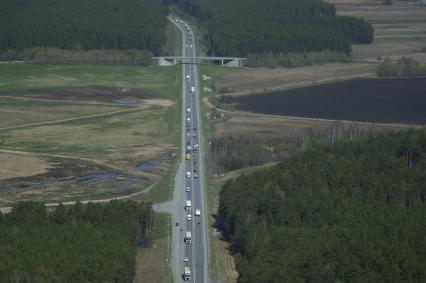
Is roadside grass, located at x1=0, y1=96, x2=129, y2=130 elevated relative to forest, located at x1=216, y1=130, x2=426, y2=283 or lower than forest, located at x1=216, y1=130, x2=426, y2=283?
lower

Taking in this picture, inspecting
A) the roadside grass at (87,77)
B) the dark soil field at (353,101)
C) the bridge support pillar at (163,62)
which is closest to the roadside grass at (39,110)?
the roadside grass at (87,77)

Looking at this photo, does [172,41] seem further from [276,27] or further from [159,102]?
[159,102]

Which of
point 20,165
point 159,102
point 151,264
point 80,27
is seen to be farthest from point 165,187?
point 80,27

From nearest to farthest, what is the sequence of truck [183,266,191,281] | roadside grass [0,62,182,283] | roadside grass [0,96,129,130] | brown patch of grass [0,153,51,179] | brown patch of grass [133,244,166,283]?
truck [183,266,191,281] → brown patch of grass [133,244,166,283] → roadside grass [0,62,182,283] → brown patch of grass [0,153,51,179] → roadside grass [0,96,129,130]

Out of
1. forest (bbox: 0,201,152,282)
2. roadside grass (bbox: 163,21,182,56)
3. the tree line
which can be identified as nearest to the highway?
forest (bbox: 0,201,152,282)

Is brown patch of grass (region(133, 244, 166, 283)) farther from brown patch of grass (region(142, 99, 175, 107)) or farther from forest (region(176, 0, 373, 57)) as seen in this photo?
forest (region(176, 0, 373, 57))
